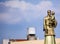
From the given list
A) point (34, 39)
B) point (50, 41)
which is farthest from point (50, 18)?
point (34, 39)

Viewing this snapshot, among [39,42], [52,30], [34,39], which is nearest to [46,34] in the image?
[52,30]

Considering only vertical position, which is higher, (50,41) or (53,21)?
(53,21)

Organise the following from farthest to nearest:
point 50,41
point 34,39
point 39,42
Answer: point 34,39 < point 39,42 < point 50,41

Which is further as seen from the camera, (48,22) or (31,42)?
(31,42)

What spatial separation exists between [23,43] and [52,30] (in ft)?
115

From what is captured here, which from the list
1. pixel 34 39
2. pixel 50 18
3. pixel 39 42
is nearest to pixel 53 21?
pixel 50 18

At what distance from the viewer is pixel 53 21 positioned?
11367 millimetres

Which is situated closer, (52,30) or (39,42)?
(52,30)

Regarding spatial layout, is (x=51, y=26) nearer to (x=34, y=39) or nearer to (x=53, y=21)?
(x=53, y=21)

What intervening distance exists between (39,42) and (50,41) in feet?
107

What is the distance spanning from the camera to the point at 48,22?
37.4 ft

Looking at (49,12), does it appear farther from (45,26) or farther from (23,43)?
(23,43)

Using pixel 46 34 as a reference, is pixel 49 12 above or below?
above

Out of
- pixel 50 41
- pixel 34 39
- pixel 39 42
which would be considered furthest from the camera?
pixel 34 39
